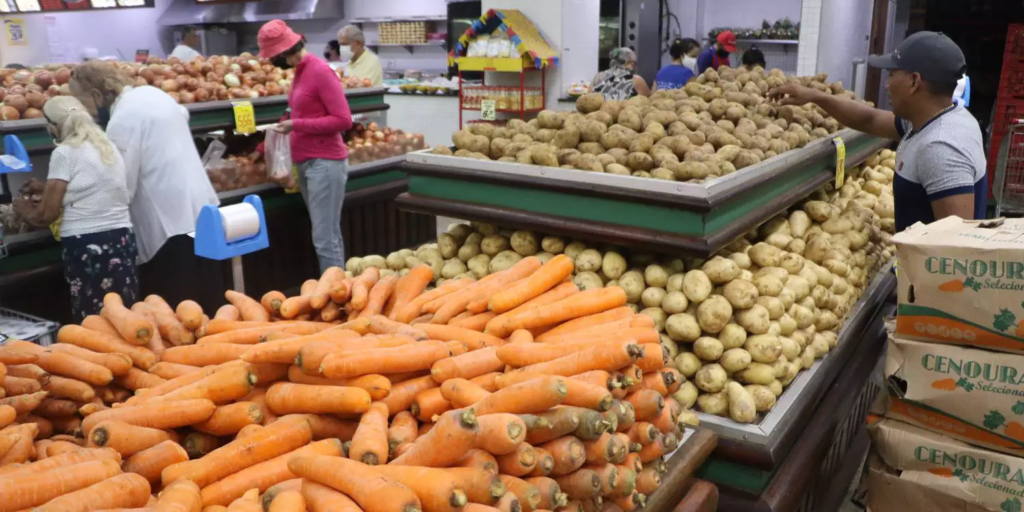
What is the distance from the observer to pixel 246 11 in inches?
550

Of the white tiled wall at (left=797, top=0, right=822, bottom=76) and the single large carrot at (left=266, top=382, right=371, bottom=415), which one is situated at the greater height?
the white tiled wall at (left=797, top=0, right=822, bottom=76)

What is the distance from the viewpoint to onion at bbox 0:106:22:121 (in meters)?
4.37

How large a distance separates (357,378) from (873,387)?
305 cm

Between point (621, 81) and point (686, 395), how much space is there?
189 inches

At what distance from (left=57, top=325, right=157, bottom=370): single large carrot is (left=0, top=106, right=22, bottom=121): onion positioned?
2932mm

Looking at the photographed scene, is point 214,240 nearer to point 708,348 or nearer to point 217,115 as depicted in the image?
point 708,348

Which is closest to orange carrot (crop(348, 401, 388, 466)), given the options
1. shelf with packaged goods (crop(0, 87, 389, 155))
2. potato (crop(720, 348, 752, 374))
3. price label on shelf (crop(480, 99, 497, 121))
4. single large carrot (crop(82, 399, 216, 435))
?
single large carrot (crop(82, 399, 216, 435))

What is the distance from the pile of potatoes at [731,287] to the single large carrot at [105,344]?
109cm

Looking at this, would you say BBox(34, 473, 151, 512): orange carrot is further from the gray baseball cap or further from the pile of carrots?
the gray baseball cap

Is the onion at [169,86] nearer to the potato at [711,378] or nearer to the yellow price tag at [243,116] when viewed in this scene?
the yellow price tag at [243,116]

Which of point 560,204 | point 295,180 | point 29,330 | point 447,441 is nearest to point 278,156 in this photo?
point 295,180

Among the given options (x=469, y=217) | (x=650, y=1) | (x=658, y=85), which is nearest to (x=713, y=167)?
(x=469, y=217)

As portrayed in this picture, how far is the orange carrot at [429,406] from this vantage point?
1.78m

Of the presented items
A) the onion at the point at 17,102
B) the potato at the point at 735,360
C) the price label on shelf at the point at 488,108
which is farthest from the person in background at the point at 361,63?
the potato at the point at 735,360
